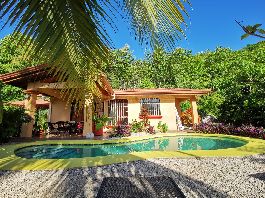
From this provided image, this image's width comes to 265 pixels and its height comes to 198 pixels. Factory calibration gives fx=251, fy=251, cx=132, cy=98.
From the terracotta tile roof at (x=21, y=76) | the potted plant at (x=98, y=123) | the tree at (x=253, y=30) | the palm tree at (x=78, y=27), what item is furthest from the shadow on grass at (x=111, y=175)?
the potted plant at (x=98, y=123)

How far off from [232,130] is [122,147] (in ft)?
24.7

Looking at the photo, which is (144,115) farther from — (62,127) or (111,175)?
(111,175)

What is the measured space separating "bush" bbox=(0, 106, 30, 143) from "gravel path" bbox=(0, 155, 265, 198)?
708 centimetres

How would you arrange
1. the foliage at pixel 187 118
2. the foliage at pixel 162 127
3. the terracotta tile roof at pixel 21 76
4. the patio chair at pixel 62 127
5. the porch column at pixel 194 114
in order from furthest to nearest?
1. the foliage at pixel 187 118
2. the porch column at pixel 194 114
3. the foliage at pixel 162 127
4. the patio chair at pixel 62 127
5. the terracotta tile roof at pixel 21 76

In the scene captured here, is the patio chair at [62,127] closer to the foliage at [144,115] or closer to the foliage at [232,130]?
the foliage at [144,115]

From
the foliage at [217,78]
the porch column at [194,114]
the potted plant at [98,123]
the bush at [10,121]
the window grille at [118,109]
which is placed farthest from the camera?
the window grille at [118,109]

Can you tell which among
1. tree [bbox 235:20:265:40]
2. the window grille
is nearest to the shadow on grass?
tree [bbox 235:20:265:40]

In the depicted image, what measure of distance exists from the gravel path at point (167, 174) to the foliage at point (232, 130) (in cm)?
665

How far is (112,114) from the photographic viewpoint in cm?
Result: 2189

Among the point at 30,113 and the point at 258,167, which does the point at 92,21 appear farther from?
the point at 30,113

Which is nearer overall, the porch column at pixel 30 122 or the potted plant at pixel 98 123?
the porch column at pixel 30 122

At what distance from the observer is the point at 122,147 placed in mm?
13305

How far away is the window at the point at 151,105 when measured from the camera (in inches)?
851

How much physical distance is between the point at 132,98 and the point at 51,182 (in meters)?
15.6
